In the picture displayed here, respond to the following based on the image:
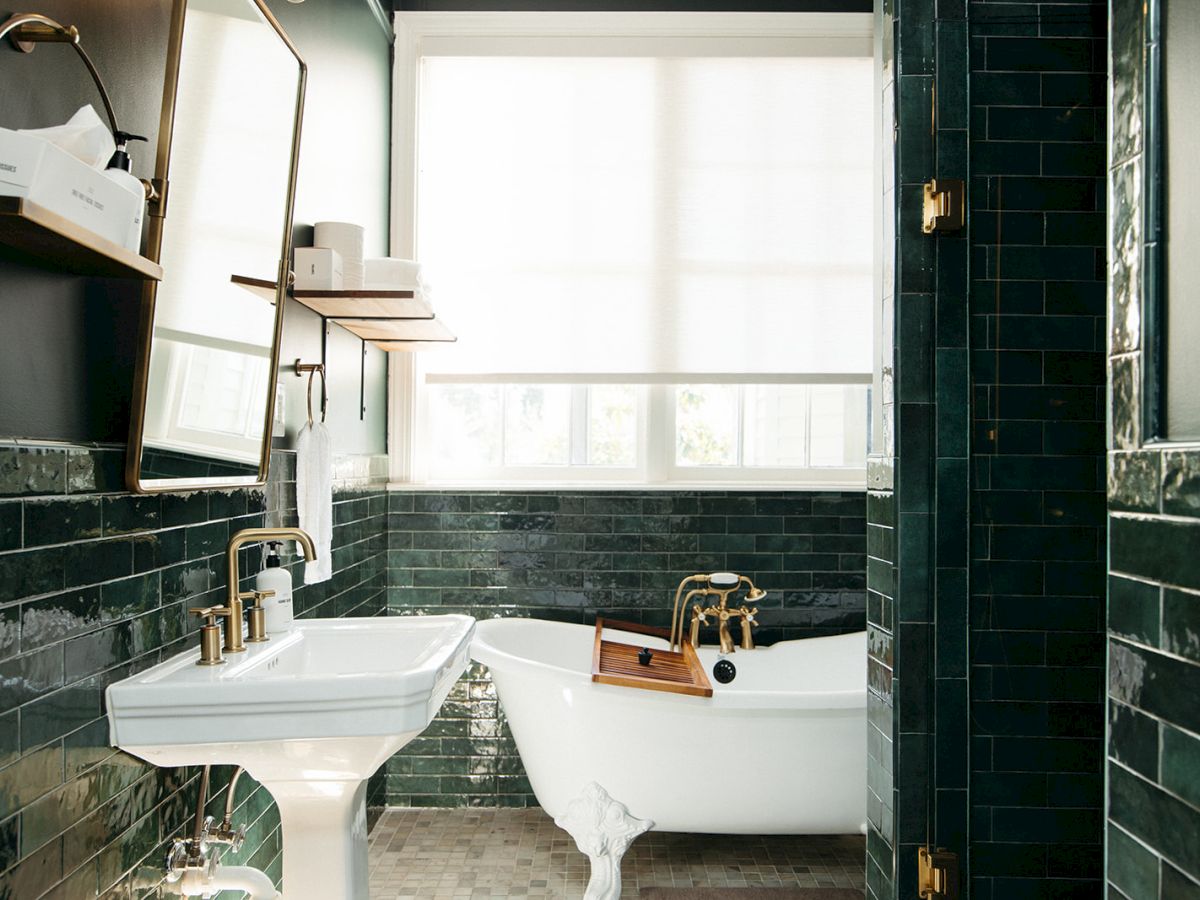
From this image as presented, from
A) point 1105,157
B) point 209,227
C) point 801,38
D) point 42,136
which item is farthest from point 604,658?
point 801,38

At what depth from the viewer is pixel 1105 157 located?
1.78 metres

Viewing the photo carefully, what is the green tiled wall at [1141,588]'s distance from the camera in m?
0.85

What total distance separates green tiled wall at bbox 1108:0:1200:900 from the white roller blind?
2.49 m

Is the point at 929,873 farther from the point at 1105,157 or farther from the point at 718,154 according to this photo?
the point at 718,154

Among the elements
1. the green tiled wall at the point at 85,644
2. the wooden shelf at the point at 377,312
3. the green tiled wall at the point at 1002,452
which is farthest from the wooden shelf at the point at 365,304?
the green tiled wall at the point at 1002,452

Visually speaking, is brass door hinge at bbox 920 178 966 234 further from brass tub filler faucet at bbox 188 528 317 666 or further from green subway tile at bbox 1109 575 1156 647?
brass tub filler faucet at bbox 188 528 317 666

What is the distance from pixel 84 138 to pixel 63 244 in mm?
144

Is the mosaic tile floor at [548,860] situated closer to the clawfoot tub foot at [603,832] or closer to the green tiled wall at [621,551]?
the clawfoot tub foot at [603,832]

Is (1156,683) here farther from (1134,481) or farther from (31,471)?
(31,471)

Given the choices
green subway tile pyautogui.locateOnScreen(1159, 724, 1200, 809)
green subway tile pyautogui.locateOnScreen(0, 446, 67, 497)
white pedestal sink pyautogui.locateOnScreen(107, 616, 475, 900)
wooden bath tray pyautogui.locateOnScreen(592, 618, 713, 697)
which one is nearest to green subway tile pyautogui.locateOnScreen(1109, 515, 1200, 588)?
green subway tile pyautogui.locateOnScreen(1159, 724, 1200, 809)

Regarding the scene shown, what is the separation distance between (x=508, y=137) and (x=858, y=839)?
3.04 meters

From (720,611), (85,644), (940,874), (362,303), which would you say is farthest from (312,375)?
(940,874)

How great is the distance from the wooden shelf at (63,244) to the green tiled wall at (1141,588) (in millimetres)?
1250

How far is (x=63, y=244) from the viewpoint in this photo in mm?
1152
